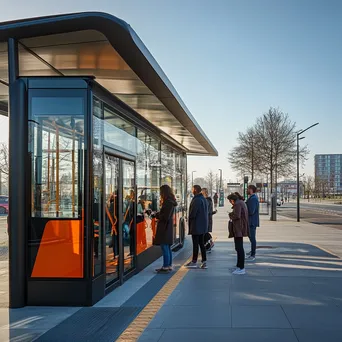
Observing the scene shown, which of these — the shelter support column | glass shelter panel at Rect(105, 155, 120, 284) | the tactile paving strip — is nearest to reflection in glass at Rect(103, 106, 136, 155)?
glass shelter panel at Rect(105, 155, 120, 284)

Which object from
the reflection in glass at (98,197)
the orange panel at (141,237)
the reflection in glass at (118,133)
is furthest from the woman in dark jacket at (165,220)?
the reflection in glass at (98,197)

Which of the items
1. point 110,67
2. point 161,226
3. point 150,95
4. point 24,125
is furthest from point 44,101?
point 161,226

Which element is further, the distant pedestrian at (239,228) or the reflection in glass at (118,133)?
the distant pedestrian at (239,228)

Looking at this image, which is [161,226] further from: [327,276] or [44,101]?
[44,101]

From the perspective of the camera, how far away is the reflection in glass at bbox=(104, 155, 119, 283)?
295 inches

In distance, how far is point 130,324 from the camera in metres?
5.80

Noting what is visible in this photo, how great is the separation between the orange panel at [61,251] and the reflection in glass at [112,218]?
0.89 meters

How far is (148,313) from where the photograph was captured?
629cm

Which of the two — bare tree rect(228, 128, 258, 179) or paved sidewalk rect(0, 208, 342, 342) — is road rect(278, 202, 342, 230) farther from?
paved sidewalk rect(0, 208, 342, 342)

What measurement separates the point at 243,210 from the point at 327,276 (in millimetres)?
1962

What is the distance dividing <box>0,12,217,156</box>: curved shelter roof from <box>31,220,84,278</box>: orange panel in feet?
7.79

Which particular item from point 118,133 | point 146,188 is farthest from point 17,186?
point 146,188

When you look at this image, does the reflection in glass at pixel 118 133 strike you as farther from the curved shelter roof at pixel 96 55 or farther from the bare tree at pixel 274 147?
the bare tree at pixel 274 147

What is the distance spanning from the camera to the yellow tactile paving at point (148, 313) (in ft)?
17.5
